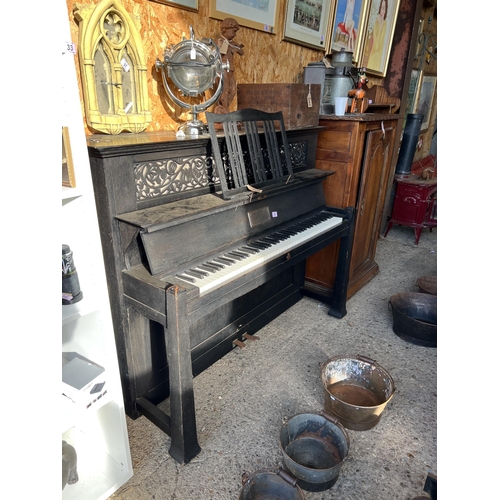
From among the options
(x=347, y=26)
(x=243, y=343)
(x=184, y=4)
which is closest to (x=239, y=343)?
(x=243, y=343)

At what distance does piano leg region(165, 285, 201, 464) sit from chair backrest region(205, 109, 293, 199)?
66 centimetres

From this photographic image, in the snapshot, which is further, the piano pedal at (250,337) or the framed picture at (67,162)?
the piano pedal at (250,337)

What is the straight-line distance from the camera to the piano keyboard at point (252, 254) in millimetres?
1680

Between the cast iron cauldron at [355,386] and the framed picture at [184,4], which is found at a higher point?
the framed picture at [184,4]

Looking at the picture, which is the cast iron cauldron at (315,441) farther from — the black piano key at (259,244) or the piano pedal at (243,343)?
the black piano key at (259,244)

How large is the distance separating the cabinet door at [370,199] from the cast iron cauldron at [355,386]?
1179 mm

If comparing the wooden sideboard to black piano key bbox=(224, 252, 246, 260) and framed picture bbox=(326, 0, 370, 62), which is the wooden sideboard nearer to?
framed picture bbox=(326, 0, 370, 62)

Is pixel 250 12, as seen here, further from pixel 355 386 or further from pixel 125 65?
pixel 355 386

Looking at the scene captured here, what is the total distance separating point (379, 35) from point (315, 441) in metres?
4.01

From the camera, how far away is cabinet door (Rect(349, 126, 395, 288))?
9.57 ft

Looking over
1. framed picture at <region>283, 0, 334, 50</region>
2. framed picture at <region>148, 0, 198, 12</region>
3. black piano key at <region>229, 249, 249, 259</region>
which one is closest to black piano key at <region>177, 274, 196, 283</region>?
black piano key at <region>229, 249, 249, 259</region>

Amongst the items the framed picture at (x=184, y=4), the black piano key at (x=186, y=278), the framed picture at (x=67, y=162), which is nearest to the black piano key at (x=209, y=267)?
the black piano key at (x=186, y=278)
